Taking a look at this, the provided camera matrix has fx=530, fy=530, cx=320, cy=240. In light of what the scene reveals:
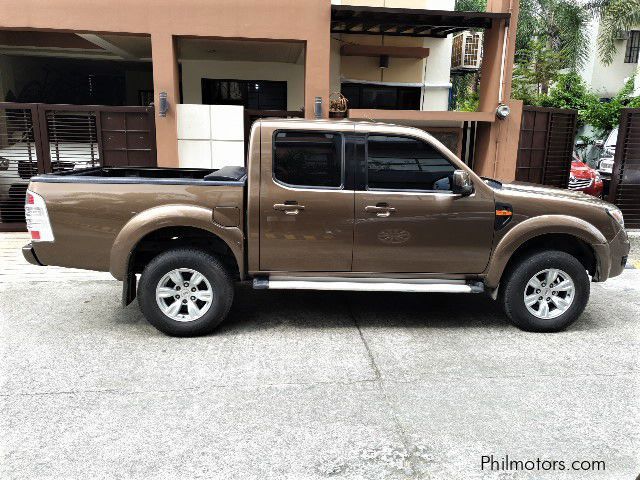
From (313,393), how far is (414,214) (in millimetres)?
1944

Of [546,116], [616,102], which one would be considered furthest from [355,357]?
[616,102]

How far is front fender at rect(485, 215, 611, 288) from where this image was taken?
502cm

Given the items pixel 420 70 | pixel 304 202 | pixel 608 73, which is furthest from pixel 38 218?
pixel 608 73

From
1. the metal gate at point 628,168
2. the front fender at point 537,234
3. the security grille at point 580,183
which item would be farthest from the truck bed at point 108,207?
the security grille at point 580,183

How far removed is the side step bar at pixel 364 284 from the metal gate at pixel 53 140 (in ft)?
18.2

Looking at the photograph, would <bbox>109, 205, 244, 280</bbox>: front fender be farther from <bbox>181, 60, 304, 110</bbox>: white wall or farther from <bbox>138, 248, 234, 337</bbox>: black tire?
<bbox>181, 60, 304, 110</bbox>: white wall

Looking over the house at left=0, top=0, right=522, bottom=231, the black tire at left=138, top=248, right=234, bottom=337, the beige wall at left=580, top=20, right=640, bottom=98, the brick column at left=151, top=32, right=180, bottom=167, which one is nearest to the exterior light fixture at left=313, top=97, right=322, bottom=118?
the house at left=0, top=0, right=522, bottom=231

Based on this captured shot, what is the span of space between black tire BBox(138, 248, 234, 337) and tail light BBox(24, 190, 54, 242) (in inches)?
36.2

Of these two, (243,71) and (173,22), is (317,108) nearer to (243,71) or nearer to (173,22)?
(173,22)

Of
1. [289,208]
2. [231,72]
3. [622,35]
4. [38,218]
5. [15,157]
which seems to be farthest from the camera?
[622,35]

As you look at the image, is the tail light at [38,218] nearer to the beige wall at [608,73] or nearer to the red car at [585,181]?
the red car at [585,181]

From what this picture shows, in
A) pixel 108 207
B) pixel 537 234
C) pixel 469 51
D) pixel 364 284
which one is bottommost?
pixel 364 284

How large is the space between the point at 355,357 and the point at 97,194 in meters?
2.73

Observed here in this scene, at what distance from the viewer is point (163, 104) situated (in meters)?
9.33
